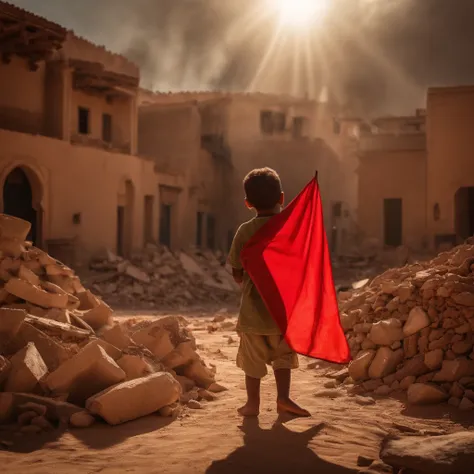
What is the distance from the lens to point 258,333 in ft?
13.2

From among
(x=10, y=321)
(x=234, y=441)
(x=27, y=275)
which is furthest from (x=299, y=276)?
(x=27, y=275)

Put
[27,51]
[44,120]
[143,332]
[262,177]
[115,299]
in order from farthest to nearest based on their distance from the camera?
[44,120] → [27,51] → [115,299] → [143,332] → [262,177]

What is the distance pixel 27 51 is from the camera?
19.2 meters

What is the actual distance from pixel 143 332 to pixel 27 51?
52.4ft

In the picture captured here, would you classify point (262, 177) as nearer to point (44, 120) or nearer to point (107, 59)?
point (44, 120)

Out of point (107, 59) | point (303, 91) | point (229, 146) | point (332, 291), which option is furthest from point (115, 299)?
point (303, 91)

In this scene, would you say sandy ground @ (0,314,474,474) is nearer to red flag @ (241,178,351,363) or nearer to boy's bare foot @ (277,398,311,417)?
boy's bare foot @ (277,398,311,417)

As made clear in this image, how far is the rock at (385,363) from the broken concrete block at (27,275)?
3.08 meters

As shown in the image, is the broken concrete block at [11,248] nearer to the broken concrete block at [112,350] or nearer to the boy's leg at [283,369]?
the broken concrete block at [112,350]

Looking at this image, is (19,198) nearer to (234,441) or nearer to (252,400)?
(252,400)

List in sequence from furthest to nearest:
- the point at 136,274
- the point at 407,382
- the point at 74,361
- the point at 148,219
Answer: the point at 148,219 → the point at 136,274 → the point at 407,382 → the point at 74,361

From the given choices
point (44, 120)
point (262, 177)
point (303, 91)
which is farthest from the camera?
point (303, 91)

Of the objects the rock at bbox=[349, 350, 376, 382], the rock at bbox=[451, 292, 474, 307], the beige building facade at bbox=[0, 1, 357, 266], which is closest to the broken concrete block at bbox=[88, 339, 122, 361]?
the rock at bbox=[349, 350, 376, 382]

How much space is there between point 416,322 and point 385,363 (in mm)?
419
